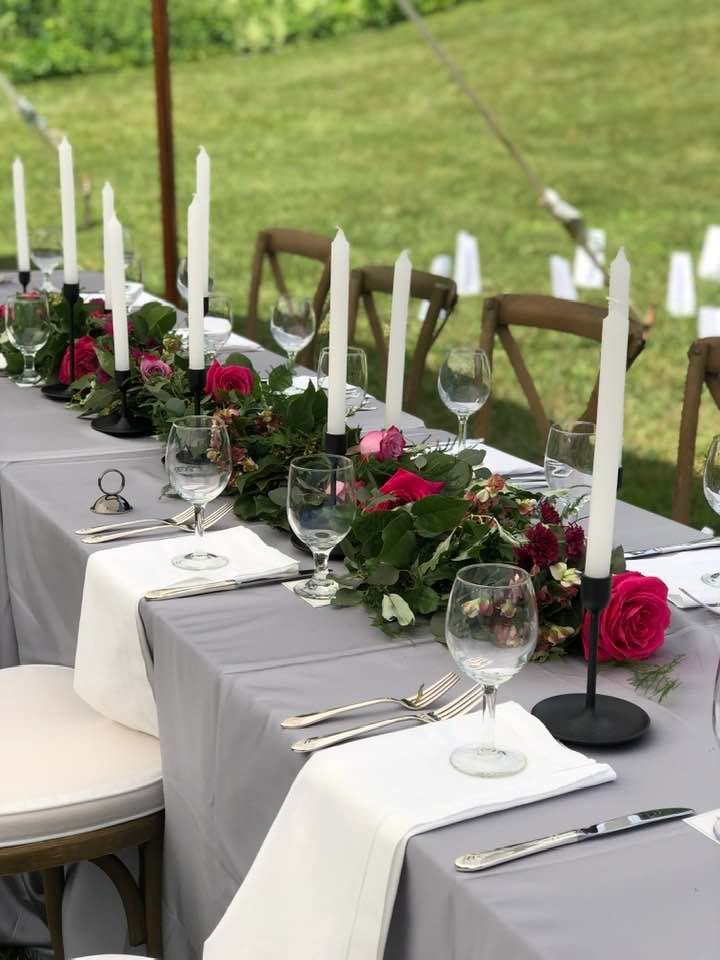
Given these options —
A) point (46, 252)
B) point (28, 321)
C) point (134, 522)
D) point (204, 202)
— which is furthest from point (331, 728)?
point (46, 252)

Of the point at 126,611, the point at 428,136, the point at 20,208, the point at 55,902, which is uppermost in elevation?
the point at 20,208

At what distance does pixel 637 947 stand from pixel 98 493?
1301mm

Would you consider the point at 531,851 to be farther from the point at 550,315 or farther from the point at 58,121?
the point at 58,121

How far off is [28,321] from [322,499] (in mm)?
1290

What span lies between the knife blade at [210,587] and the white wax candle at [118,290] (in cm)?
68

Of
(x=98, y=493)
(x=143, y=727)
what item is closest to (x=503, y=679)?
(x=143, y=727)

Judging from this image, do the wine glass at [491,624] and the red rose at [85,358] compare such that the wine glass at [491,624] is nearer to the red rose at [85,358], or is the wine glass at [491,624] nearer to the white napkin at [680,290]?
the red rose at [85,358]

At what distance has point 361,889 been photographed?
1.20m

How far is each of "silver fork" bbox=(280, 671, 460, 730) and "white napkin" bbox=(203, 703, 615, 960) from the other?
0.20 feet

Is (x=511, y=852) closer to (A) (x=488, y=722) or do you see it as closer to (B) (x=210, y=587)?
(A) (x=488, y=722)

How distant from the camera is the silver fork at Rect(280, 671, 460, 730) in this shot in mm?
1378

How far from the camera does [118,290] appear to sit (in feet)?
7.38

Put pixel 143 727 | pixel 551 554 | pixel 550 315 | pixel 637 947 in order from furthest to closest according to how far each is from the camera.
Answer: pixel 550 315 → pixel 143 727 → pixel 551 554 → pixel 637 947

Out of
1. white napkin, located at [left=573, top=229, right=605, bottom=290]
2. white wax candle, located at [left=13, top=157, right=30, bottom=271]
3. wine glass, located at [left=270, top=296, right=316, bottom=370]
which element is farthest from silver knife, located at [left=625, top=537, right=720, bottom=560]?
white napkin, located at [left=573, top=229, right=605, bottom=290]
